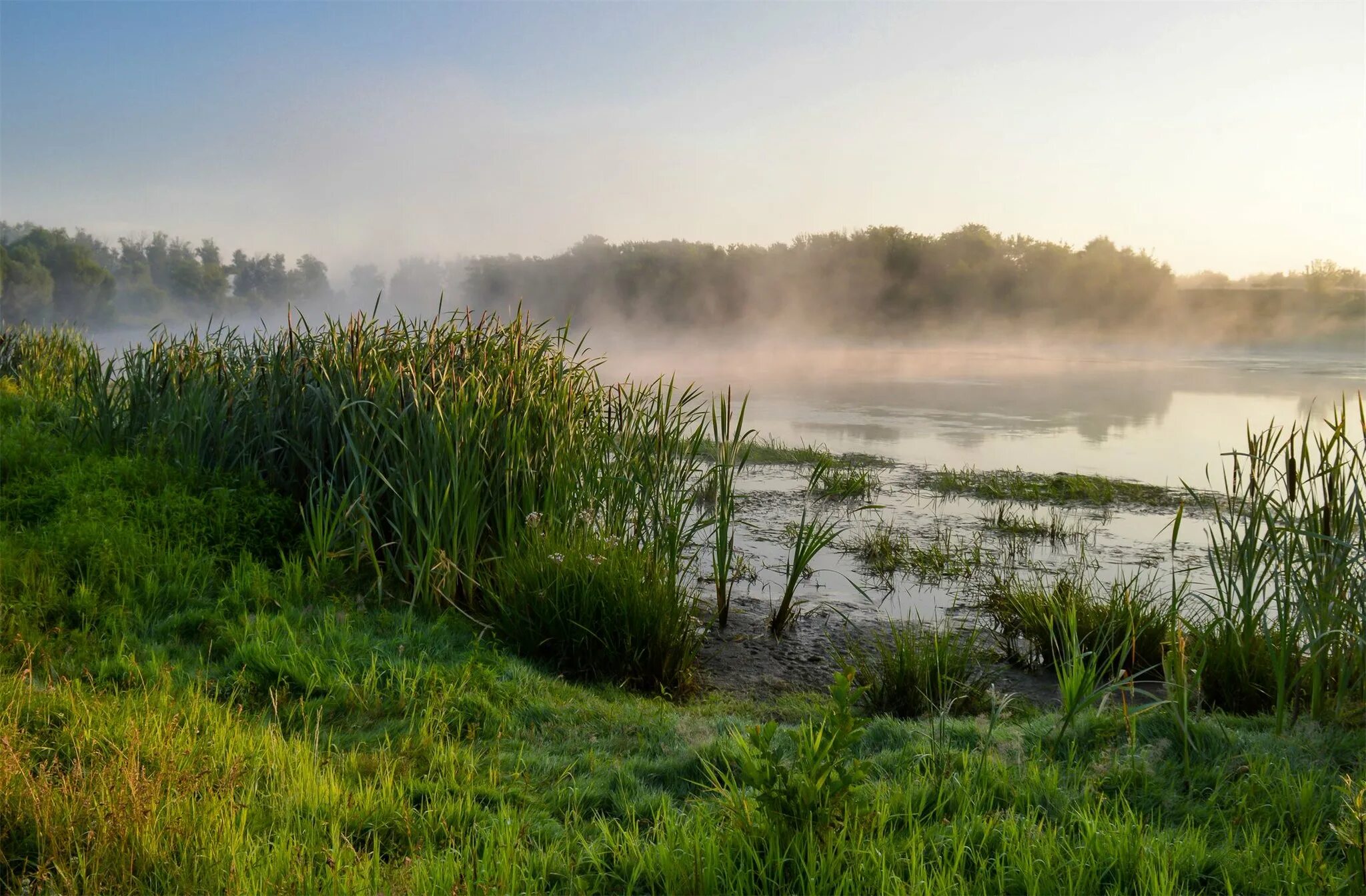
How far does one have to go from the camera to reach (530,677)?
13.1 ft

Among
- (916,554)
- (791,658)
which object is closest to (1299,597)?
(791,658)

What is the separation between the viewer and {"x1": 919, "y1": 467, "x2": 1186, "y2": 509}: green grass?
10125 millimetres

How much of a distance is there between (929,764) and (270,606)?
3.51m

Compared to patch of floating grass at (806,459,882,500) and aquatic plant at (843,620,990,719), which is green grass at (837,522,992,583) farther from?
aquatic plant at (843,620,990,719)

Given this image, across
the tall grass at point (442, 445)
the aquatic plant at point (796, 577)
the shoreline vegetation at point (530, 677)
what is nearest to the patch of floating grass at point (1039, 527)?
the shoreline vegetation at point (530, 677)

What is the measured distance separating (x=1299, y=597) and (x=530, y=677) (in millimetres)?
3161

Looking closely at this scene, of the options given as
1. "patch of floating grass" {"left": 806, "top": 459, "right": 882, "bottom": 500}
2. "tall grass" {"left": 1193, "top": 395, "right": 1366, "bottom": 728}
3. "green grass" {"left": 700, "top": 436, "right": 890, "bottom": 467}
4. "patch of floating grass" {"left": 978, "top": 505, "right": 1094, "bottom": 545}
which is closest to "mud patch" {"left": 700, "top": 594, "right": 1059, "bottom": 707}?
"tall grass" {"left": 1193, "top": 395, "right": 1366, "bottom": 728}

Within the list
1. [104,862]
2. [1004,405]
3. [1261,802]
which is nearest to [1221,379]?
[1004,405]

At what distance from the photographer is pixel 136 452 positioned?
613 centimetres

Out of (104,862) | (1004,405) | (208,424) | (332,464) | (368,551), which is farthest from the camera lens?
(1004,405)

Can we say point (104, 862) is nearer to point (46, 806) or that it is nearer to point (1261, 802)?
point (46, 806)

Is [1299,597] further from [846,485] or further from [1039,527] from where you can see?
[846,485]

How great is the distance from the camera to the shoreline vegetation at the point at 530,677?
2.24 metres

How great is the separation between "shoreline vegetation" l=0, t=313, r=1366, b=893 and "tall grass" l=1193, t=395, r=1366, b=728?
0.02m
